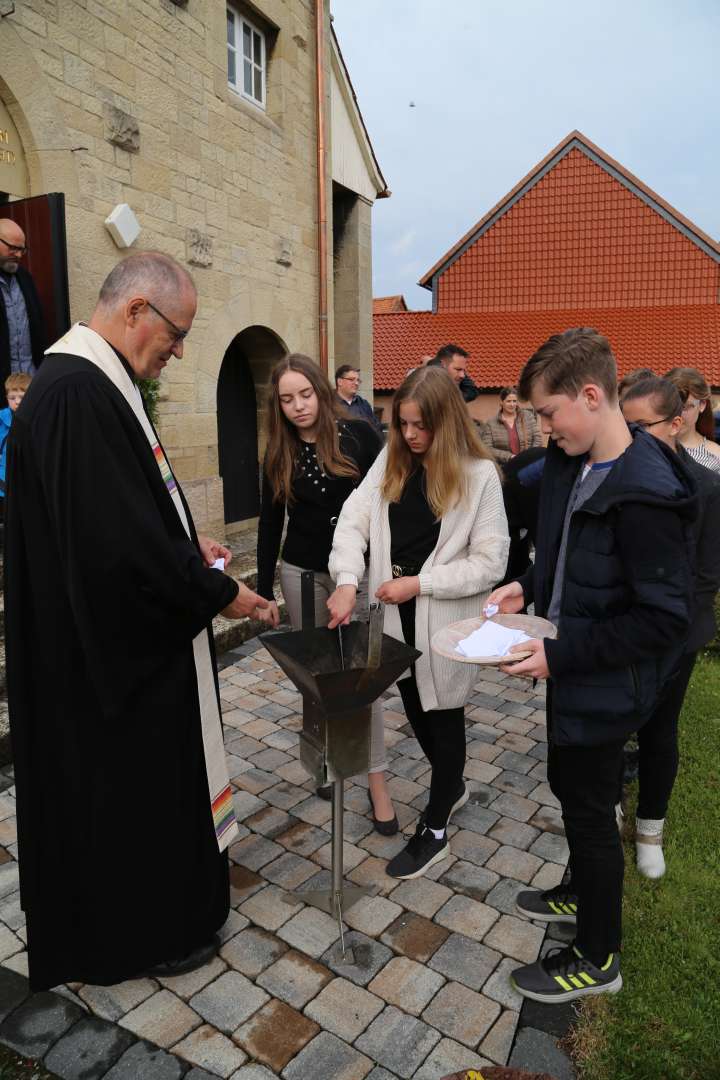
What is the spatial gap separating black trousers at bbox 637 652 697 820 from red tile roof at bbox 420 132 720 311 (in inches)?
853

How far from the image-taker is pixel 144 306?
215 cm

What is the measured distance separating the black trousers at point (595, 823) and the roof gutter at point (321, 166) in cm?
786

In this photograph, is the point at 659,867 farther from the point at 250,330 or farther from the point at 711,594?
the point at 250,330

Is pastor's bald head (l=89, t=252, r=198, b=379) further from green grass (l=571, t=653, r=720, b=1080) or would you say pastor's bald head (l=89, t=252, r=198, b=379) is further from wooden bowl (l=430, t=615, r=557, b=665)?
green grass (l=571, t=653, r=720, b=1080)

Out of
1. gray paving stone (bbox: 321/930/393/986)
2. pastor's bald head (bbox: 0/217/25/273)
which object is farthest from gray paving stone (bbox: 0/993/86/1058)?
pastor's bald head (bbox: 0/217/25/273)

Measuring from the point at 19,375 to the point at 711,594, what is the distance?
456 cm

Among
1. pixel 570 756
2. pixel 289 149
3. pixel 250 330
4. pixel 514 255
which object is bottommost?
pixel 570 756

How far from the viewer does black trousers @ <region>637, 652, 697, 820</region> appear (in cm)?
276

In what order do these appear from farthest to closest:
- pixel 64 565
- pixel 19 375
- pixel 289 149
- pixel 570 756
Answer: pixel 289 149 → pixel 19 375 → pixel 570 756 → pixel 64 565

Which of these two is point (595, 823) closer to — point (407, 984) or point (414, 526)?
point (407, 984)

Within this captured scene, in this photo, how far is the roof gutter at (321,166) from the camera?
30.1 feet

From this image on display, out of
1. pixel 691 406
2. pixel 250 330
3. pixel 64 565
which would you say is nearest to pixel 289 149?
pixel 250 330

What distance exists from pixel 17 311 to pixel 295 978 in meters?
4.79

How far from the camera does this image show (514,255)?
2312cm
